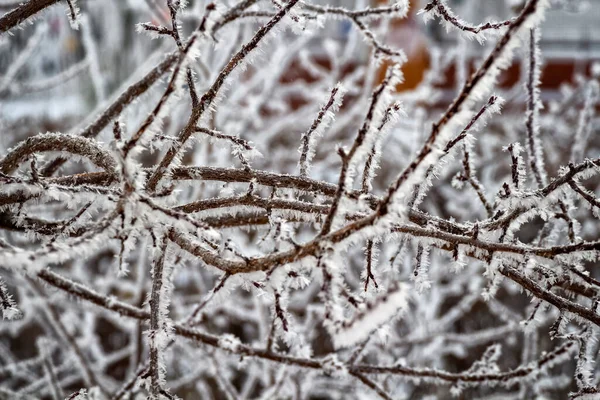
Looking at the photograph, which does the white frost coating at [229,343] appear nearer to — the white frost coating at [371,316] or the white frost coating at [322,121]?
the white frost coating at [322,121]

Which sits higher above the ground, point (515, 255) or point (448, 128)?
point (448, 128)

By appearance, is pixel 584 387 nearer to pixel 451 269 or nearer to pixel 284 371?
pixel 451 269

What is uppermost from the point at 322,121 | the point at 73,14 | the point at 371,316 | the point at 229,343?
the point at 73,14

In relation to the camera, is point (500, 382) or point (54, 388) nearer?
point (500, 382)

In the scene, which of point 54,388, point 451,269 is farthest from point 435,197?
point 451,269

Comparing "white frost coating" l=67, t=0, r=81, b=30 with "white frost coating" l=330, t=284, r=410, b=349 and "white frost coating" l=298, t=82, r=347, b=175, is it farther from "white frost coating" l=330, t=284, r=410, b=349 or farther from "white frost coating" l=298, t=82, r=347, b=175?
"white frost coating" l=330, t=284, r=410, b=349

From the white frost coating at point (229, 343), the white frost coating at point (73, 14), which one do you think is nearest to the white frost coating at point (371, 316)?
the white frost coating at point (229, 343)

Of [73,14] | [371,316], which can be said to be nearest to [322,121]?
[371,316]

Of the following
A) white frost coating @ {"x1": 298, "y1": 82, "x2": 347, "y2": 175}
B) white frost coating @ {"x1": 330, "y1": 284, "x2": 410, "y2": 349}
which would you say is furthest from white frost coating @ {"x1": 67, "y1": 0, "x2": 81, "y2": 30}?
white frost coating @ {"x1": 330, "y1": 284, "x2": 410, "y2": 349}

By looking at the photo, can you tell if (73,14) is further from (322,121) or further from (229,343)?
(229,343)
